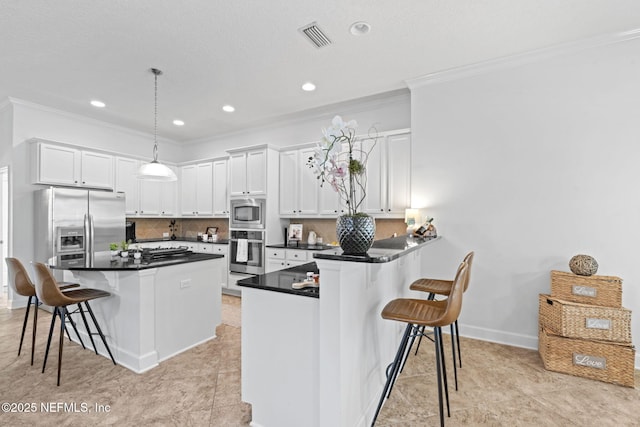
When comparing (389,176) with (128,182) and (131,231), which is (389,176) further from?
(131,231)

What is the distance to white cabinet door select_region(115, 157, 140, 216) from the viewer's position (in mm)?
5348

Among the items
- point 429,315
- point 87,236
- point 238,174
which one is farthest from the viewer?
point 238,174

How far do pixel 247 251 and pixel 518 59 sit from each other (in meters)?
4.45

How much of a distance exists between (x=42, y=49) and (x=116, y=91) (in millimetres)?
1015

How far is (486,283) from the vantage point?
334 centimetres

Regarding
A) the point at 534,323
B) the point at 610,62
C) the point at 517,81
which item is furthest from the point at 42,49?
the point at 534,323

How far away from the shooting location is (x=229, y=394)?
2.26 meters

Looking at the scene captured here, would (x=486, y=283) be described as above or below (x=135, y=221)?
below

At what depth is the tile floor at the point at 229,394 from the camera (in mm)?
1993

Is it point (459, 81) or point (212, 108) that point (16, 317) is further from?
point (459, 81)

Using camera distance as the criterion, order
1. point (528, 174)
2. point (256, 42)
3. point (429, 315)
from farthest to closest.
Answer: point (528, 174), point (256, 42), point (429, 315)

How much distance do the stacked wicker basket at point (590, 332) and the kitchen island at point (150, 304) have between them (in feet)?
11.0

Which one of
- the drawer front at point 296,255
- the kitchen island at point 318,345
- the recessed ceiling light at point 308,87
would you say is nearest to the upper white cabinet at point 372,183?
the drawer front at point 296,255

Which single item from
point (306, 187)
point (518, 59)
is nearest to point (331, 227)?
point (306, 187)
